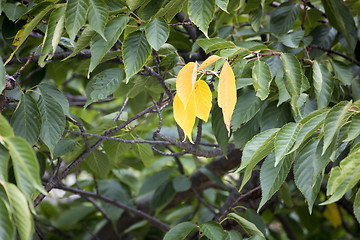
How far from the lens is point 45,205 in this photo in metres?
2.68

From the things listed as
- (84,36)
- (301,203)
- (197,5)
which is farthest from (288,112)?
(301,203)

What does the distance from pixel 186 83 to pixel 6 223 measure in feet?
1.18

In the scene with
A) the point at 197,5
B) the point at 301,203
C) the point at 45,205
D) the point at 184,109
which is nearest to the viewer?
the point at 184,109

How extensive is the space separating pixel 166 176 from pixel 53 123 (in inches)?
41.0

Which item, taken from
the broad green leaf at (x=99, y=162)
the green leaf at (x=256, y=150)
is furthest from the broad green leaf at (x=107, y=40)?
the broad green leaf at (x=99, y=162)

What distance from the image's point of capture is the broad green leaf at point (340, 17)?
134cm

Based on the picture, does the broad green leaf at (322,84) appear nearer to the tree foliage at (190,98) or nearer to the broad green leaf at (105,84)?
the tree foliage at (190,98)

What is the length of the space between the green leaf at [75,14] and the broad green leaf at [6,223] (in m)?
0.38

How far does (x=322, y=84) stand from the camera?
121 cm

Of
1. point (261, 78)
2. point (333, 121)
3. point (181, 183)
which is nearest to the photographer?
point (333, 121)

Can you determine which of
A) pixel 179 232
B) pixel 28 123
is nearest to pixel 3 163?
pixel 28 123

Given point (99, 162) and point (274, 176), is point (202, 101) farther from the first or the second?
point (99, 162)

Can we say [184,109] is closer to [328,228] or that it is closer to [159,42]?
[159,42]

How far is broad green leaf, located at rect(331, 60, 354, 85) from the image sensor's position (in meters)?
1.34
